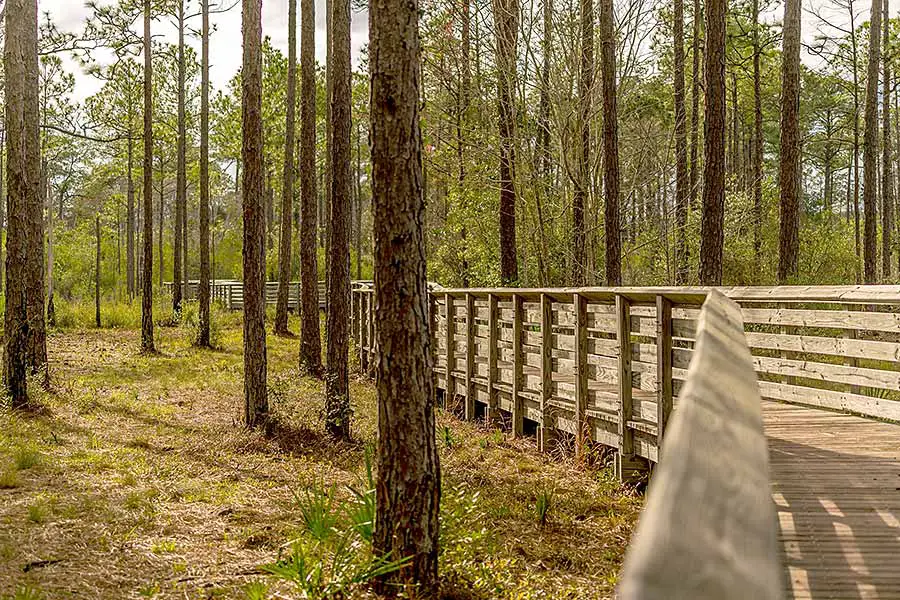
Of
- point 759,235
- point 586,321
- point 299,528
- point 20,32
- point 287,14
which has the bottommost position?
point 299,528

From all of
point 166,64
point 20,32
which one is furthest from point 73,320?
point 20,32

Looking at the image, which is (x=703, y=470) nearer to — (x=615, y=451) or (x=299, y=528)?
(x=299, y=528)

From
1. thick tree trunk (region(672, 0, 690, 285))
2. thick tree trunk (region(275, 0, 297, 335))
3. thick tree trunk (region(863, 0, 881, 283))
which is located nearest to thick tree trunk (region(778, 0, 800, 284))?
thick tree trunk (region(672, 0, 690, 285))

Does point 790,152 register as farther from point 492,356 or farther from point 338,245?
point 338,245

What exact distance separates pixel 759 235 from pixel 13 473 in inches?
718

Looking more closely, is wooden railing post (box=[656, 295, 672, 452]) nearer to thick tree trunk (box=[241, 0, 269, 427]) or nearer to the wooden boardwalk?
the wooden boardwalk

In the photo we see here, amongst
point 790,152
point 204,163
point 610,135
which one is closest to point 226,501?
point 610,135

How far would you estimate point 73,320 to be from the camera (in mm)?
25406

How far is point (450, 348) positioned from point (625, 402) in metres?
5.21

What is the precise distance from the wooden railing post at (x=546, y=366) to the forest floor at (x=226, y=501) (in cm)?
29

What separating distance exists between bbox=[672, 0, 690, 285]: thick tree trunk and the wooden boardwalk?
1073 centimetres

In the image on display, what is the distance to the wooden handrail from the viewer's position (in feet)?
2.20

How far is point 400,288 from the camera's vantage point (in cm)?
490

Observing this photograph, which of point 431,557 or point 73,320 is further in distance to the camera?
point 73,320
